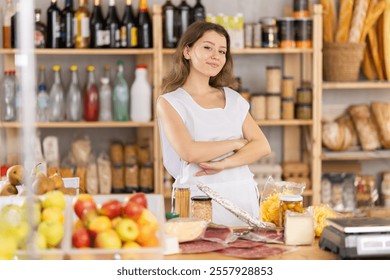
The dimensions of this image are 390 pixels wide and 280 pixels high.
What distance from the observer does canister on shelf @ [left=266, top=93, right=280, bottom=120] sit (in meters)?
4.84

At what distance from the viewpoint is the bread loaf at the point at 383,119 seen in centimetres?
485

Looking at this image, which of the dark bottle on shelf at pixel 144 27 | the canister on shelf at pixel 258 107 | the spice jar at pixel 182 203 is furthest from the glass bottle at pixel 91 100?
the spice jar at pixel 182 203

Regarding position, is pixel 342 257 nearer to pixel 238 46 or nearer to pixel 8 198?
pixel 8 198

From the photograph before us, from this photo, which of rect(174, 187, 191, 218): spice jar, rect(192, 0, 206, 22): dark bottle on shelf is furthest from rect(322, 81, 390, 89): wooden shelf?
rect(174, 187, 191, 218): spice jar

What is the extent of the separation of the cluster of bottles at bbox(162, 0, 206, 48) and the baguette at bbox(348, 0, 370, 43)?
939mm

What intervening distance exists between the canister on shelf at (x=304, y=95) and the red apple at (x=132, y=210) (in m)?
2.97

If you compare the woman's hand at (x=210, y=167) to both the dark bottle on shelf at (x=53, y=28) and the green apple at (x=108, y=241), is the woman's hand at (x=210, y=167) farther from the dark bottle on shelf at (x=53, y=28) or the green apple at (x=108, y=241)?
the dark bottle on shelf at (x=53, y=28)

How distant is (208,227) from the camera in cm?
245

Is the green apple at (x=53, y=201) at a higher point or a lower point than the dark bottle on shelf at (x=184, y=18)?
lower

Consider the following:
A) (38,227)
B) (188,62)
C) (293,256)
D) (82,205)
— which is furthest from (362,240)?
(188,62)

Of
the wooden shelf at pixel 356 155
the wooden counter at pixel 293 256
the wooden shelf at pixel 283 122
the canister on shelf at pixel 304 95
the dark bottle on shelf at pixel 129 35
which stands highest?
the dark bottle on shelf at pixel 129 35

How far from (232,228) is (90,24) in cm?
253

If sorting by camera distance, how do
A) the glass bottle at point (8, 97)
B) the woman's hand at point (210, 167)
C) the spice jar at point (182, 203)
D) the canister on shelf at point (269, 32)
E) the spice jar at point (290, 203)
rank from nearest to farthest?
the spice jar at point (290, 203) < the spice jar at point (182, 203) < the woman's hand at point (210, 167) < the glass bottle at point (8, 97) < the canister on shelf at point (269, 32)

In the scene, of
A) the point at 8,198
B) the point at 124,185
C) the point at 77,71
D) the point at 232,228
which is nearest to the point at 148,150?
the point at 124,185
